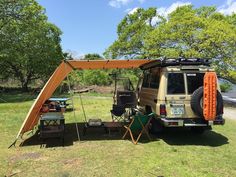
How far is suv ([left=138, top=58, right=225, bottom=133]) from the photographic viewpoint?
758 cm

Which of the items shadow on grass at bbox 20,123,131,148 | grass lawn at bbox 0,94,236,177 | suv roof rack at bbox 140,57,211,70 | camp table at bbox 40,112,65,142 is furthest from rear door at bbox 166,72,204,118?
camp table at bbox 40,112,65,142

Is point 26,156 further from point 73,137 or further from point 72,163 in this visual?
point 73,137

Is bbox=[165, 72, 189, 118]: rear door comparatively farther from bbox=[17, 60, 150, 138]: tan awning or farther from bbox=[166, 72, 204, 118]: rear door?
bbox=[17, 60, 150, 138]: tan awning

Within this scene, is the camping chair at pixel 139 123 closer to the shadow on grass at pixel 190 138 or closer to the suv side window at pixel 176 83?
the shadow on grass at pixel 190 138

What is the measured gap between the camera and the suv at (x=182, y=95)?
758 centimetres

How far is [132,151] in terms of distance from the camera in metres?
7.06

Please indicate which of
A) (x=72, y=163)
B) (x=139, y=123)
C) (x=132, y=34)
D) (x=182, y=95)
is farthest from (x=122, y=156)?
(x=132, y=34)

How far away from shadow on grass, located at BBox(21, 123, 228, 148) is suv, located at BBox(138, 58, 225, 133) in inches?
27.4

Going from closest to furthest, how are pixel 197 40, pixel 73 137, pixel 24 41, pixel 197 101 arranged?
pixel 197 101 → pixel 73 137 → pixel 197 40 → pixel 24 41

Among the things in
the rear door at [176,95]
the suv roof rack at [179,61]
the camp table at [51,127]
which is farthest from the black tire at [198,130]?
the camp table at [51,127]

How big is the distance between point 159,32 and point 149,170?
17241 millimetres

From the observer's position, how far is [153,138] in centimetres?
855

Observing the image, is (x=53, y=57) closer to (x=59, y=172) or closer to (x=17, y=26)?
(x=17, y=26)

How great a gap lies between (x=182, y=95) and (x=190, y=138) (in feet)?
5.52
